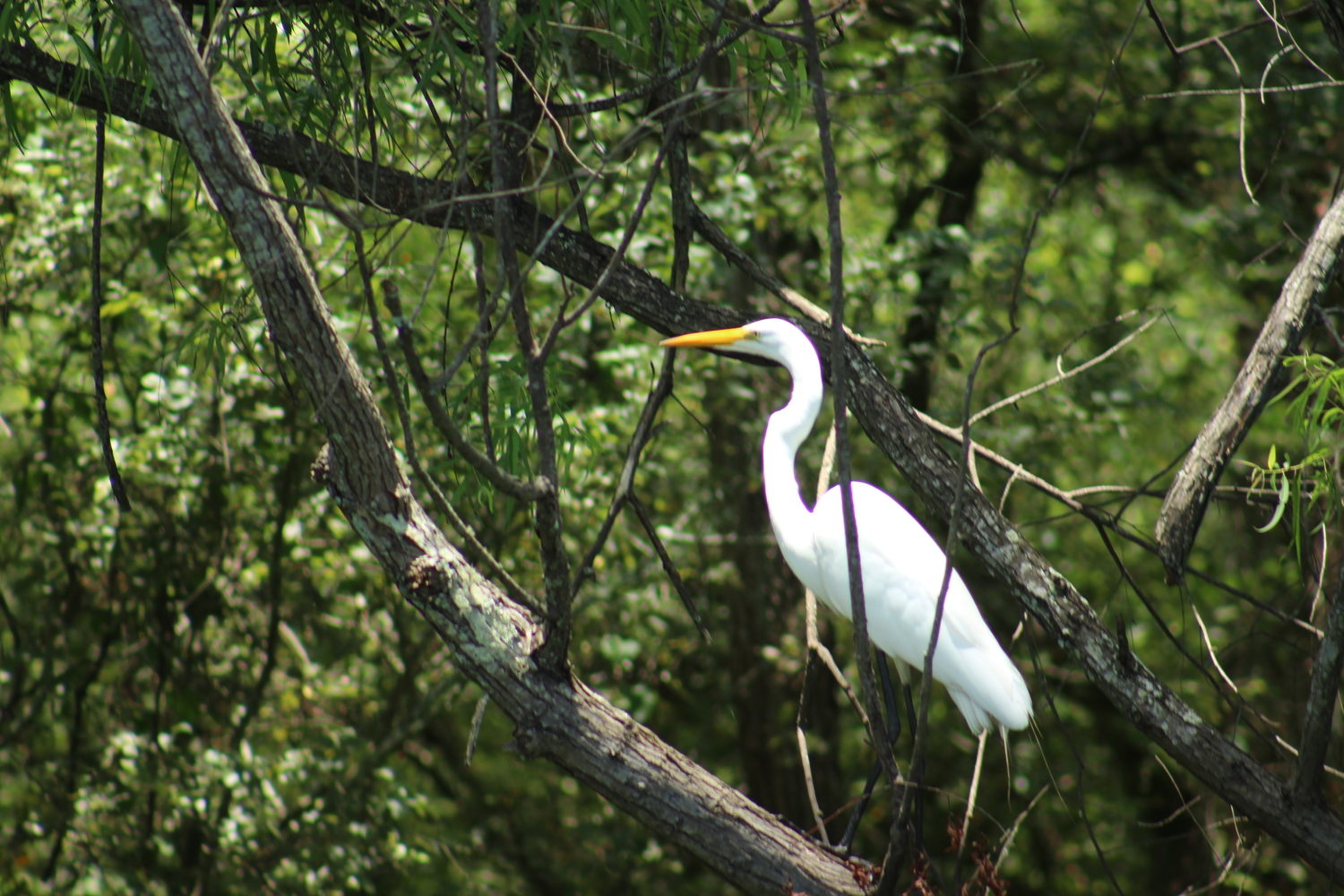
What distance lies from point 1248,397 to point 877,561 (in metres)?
0.80

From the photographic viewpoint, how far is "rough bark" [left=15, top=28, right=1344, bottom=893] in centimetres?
166

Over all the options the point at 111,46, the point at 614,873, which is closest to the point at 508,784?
the point at 614,873

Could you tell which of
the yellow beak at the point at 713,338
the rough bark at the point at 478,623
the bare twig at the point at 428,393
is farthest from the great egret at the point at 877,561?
the bare twig at the point at 428,393

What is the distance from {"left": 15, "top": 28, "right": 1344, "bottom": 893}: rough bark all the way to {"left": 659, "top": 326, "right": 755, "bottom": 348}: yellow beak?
10 centimetres

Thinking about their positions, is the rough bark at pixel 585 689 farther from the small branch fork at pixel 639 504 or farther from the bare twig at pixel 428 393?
the bare twig at pixel 428 393

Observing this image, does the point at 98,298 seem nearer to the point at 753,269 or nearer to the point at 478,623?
the point at 478,623

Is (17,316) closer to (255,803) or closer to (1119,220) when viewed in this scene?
(255,803)

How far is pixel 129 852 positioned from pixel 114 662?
0.75 m

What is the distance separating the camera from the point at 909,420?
2113 millimetres

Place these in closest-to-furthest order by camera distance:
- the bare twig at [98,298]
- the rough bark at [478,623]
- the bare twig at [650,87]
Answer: the rough bark at [478,623] < the bare twig at [650,87] < the bare twig at [98,298]

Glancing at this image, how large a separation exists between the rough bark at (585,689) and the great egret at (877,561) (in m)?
0.12

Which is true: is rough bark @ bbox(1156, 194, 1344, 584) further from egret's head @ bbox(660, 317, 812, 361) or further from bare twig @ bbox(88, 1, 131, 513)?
bare twig @ bbox(88, 1, 131, 513)

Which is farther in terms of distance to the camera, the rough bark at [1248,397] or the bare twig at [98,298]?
the rough bark at [1248,397]

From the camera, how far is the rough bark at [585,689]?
1658 millimetres
